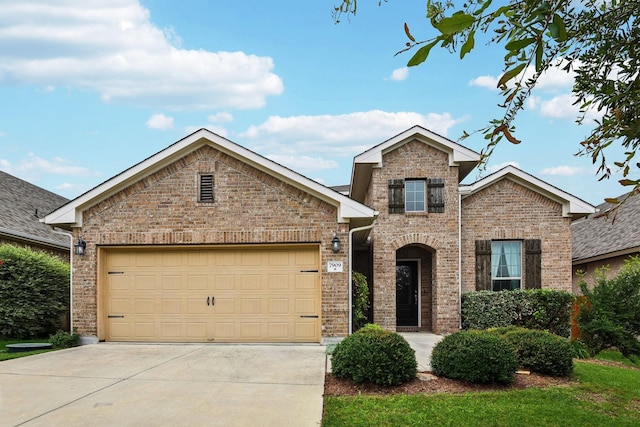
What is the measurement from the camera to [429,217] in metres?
14.1

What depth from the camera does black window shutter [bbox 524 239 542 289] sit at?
14500mm

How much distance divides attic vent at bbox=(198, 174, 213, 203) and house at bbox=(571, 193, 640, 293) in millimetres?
10474

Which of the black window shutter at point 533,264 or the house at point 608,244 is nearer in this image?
the black window shutter at point 533,264

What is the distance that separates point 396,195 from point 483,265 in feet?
11.1

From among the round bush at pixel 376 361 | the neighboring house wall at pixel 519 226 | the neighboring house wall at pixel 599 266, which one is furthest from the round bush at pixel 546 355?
the neighboring house wall at pixel 599 266

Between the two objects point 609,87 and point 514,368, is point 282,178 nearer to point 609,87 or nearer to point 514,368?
point 514,368

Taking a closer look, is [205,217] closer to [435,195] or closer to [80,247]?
[80,247]

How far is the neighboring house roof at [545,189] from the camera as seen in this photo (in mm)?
14422

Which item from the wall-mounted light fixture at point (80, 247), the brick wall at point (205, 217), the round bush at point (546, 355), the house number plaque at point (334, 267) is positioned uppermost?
the brick wall at point (205, 217)

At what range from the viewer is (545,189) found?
47.4 ft

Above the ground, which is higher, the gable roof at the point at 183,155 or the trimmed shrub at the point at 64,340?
the gable roof at the point at 183,155

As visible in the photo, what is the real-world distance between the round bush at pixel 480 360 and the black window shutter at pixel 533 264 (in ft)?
25.5

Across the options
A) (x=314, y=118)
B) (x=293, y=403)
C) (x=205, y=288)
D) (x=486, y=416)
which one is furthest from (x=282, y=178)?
(x=314, y=118)

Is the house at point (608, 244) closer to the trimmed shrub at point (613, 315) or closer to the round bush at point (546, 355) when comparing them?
the trimmed shrub at point (613, 315)
